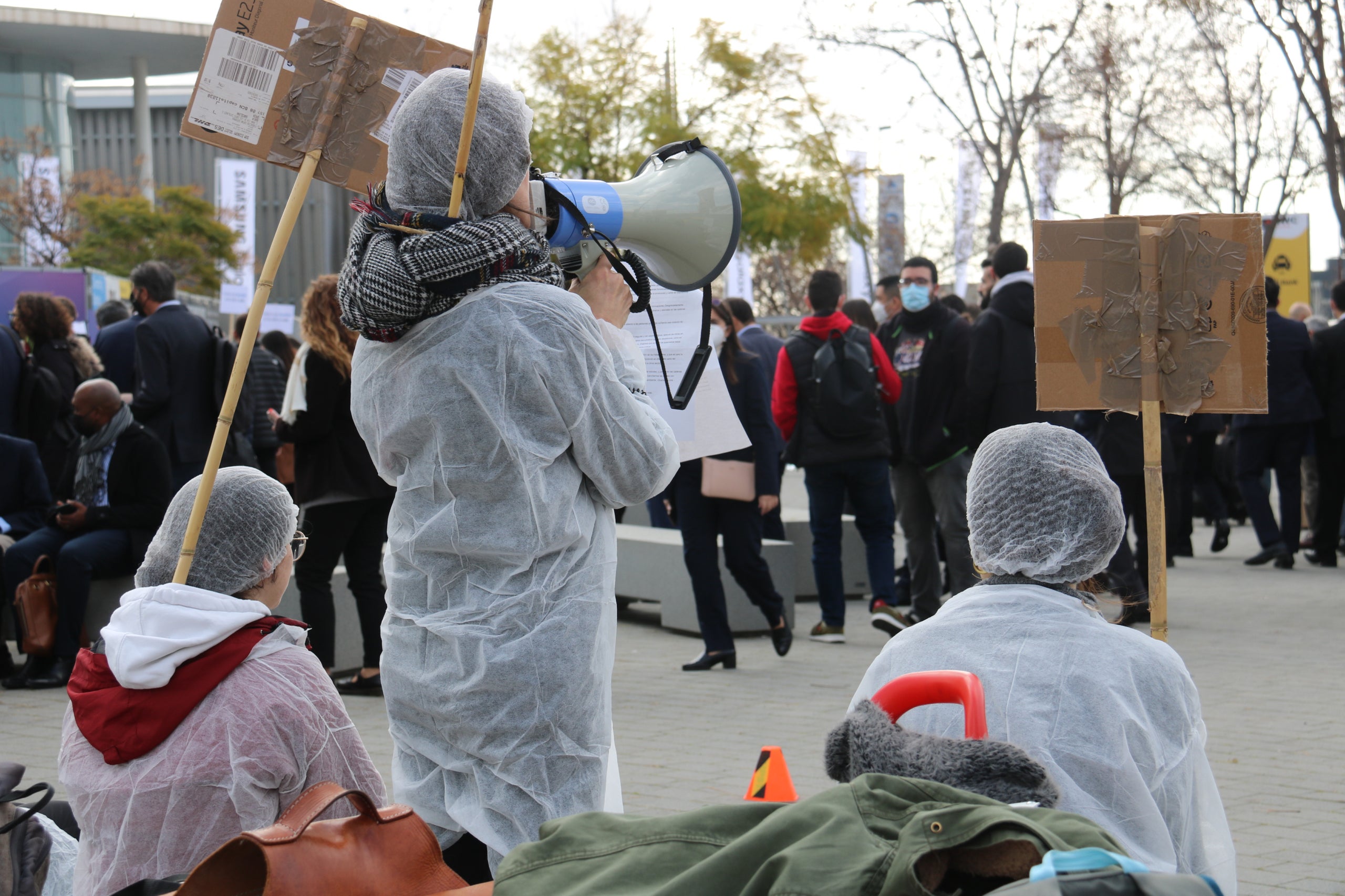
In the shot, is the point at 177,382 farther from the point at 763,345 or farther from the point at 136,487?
the point at 763,345

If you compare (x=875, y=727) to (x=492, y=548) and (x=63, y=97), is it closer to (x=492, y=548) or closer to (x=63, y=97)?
(x=492, y=548)

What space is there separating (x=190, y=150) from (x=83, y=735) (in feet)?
180

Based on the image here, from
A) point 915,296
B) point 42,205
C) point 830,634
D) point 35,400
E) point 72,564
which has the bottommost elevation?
point 830,634

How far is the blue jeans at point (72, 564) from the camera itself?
7.12 m

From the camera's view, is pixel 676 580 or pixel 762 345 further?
pixel 762 345

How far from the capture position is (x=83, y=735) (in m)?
2.60

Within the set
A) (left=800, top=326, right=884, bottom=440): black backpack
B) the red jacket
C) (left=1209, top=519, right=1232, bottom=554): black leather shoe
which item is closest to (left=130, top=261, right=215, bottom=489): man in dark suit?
the red jacket

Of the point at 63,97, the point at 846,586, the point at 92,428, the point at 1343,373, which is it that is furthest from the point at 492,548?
the point at 63,97

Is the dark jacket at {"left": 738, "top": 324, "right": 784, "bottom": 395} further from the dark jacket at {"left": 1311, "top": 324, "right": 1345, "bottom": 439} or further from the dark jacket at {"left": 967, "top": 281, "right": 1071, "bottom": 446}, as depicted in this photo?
the dark jacket at {"left": 1311, "top": 324, "right": 1345, "bottom": 439}

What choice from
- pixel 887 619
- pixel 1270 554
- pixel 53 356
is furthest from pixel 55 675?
pixel 1270 554

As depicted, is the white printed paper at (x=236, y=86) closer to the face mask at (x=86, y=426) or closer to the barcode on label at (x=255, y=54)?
the barcode on label at (x=255, y=54)

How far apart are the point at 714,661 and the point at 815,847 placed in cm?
614

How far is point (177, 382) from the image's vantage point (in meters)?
7.75

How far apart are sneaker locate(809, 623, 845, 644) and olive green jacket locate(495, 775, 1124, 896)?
671 cm
